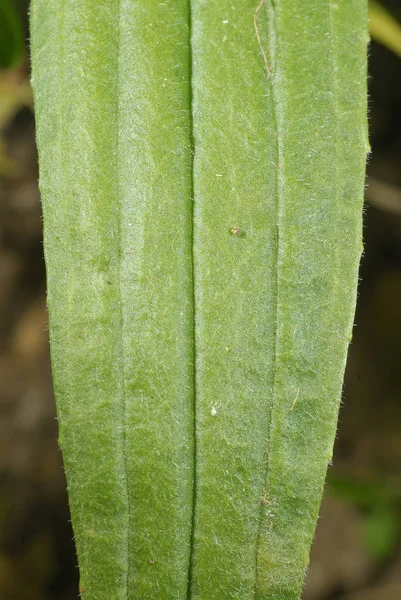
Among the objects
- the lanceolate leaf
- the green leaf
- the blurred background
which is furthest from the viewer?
the blurred background

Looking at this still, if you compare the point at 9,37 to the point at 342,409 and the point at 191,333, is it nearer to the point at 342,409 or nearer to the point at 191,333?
the point at 191,333

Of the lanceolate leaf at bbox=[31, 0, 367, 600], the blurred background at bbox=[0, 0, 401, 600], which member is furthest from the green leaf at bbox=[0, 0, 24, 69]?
the lanceolate leaf at bbox=[31, 0, 367, 600]

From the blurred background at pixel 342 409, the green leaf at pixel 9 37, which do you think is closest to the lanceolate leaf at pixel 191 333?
the green leaf at pixel 9 37

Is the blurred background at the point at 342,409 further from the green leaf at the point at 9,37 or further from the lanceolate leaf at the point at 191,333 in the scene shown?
the lanceolate leaf at the point at 191,333

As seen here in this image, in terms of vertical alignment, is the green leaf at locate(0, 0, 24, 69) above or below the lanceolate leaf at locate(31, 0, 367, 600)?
above

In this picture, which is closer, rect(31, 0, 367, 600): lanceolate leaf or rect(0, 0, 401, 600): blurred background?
rect(31, 0, 367, 600): lanceolate leaf

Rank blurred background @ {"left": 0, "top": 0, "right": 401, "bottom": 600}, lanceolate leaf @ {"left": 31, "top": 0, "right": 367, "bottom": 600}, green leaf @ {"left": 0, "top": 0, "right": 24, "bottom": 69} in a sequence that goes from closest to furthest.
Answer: lanceolate leaf @ {"left": 31, "top": 0, "right": 367, "bottom": 600}
green leaf @ {"left": 0, "top": 0, "right": 24, "bottom": 69}
blurred background @ {"left": 0, "top": 0, "right": 401, "bottom": 600}

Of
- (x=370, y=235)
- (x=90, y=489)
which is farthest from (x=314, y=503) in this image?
(x=370, y=235)

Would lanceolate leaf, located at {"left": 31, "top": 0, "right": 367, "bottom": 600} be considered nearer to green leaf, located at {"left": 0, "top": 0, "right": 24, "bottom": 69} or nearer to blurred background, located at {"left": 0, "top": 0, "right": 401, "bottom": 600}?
→ green leaf, located at {"left": 0, "top": 0, "right": 24, "bottom": 69}
